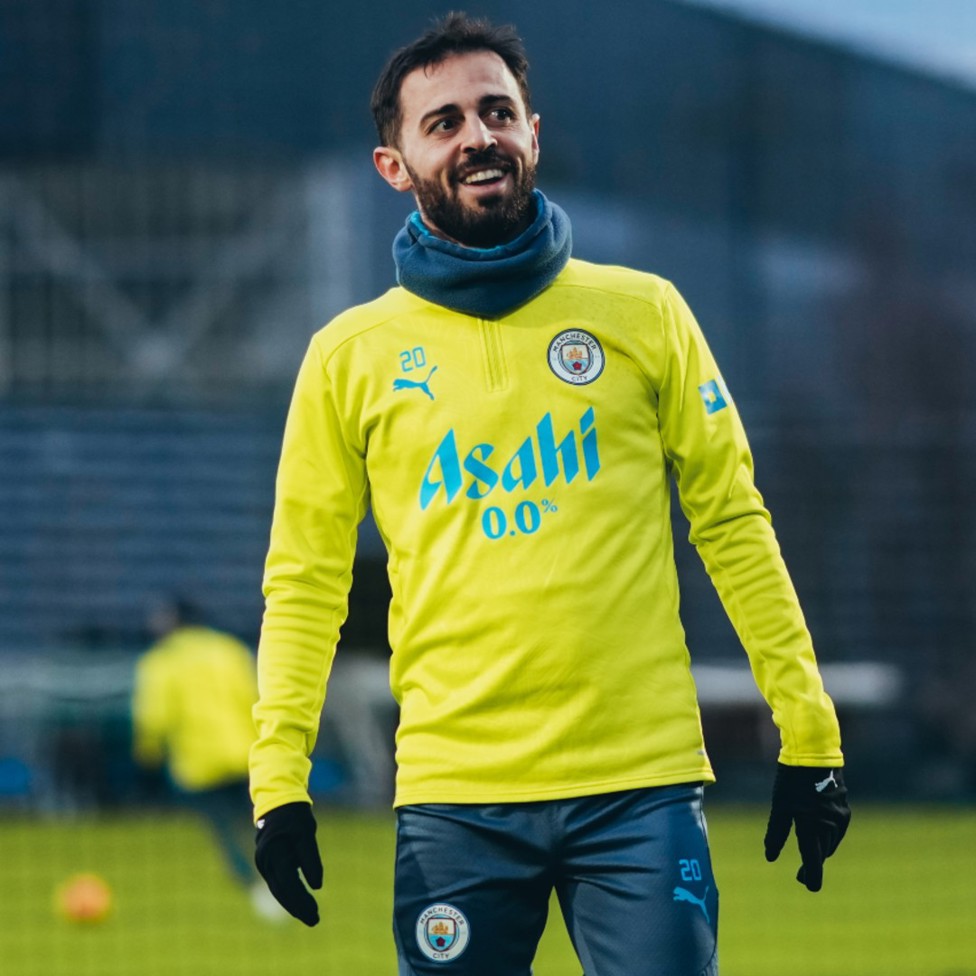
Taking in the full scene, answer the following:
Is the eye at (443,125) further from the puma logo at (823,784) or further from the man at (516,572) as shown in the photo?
the puma logo at (823,784)

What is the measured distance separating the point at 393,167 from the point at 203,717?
11208mm

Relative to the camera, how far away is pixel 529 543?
3.41 metres

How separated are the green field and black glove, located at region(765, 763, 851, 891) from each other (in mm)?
6616

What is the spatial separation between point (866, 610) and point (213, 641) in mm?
8369

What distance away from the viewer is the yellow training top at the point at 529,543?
3387 millimetres

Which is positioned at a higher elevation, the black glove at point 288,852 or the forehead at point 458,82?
the forehead at point 458,82

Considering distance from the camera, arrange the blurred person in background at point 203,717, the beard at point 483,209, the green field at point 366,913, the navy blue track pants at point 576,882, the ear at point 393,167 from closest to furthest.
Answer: the navy blue track pants at point 576,882
the beard at point 483,209
the ear at point 393,167
the green field at point 366,913
the blurred person in background at point 203,717

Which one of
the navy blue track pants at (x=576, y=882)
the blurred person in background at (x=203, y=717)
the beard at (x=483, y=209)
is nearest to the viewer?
the navy blue track pants at (x=576, y=882)

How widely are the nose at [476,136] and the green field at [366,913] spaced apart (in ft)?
22.7

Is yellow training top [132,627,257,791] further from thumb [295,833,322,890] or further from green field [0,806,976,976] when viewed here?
thumb [295,833,322,890]

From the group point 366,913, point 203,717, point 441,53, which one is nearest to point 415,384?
point 441,53

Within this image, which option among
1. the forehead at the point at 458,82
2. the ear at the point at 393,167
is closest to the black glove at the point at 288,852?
the ear at the point at 393,167

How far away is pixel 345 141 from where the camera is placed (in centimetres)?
2898

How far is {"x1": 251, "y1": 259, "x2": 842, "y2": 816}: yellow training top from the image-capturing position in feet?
11.1
